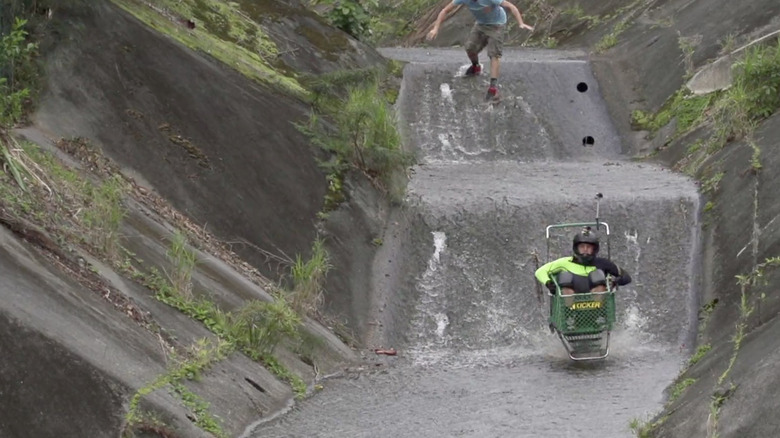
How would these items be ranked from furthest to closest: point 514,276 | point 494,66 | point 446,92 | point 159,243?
point 446,92
point 494,66
point 514,276
point 159,243

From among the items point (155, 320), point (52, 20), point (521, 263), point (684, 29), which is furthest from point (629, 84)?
point (155, 320)

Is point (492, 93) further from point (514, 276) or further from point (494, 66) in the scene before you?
point (514, 276)

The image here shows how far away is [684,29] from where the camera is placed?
2355 cm

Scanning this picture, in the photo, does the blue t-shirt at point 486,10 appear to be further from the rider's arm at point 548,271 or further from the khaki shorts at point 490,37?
the rider's arm at point 548,271

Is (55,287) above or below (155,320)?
above

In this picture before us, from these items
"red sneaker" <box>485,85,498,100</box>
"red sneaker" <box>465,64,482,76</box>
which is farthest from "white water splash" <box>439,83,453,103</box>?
"red sneaker" <box>485,85,498,100</box>

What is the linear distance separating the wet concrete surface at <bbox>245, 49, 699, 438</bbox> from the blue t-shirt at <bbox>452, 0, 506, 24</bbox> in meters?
1.81

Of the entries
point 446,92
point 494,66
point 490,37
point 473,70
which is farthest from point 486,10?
point 473,70

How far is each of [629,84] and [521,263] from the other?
350 inches

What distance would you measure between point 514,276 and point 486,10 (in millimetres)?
6809

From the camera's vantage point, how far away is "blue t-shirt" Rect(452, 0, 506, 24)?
20688 mm

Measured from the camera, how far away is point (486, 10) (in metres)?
20.9

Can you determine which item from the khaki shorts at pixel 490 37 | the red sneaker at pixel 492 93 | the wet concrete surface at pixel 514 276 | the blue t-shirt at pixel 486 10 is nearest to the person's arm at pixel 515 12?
the blue t-shirt at pixel 486 10

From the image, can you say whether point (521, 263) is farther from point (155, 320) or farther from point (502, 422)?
point (155, 320)
